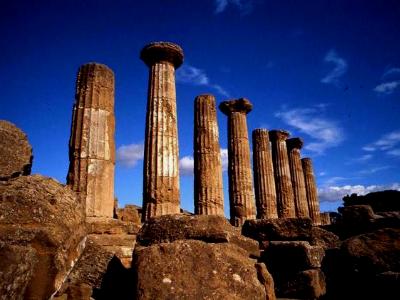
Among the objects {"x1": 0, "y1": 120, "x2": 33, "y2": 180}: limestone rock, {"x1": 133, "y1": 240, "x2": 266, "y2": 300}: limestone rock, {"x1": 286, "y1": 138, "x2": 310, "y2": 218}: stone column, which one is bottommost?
{"x1": 133, "y1": 240, "x2": 266, "y2": 300}: limestone rock

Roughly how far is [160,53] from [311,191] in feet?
62.1

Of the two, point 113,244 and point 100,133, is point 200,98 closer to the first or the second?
point 100,133

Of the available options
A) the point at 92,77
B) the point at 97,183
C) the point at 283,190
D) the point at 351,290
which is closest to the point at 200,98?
the point at 92,77

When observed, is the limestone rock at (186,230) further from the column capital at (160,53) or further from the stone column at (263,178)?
the stone column at (263,178)

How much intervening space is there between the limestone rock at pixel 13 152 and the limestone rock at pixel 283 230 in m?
6.05

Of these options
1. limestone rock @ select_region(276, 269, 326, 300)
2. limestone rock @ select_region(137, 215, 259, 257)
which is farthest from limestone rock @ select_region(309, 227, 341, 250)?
limestone rock @ select_region(137, 215, 259, 257)

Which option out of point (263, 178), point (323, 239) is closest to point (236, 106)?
point (263, 178)

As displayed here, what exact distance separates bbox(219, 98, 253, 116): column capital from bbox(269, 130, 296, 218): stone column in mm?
4936

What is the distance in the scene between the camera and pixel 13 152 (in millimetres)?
8227

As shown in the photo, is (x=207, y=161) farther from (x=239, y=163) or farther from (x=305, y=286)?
(x=305, y=286)

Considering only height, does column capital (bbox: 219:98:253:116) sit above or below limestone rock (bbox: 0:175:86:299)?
above

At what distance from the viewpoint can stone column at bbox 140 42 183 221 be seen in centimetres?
1105

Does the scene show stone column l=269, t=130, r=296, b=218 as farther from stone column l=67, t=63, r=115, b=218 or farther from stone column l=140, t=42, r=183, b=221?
stone column l=67, t=63, r=115, b=218

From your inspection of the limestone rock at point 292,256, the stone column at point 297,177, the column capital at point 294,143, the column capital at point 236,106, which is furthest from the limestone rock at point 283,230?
the column capital at point 294,143
